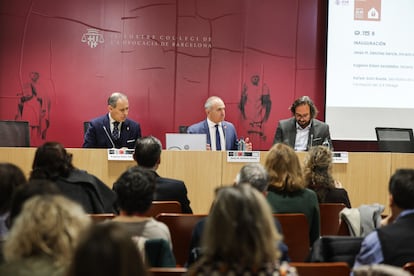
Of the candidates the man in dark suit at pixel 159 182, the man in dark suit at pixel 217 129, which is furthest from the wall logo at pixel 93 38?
the man in dark suit at pixel 159 182

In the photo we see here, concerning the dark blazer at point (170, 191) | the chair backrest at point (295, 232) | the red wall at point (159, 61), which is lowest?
the chair backrest at point (295, 232)

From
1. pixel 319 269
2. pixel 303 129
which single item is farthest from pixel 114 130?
pixel 319 269

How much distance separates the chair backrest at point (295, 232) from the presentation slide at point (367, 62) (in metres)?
3.95

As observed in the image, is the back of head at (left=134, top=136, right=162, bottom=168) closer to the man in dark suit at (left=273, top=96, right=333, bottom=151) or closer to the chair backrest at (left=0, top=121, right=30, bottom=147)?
the chair backrest at (left=0, top=121, right=30, bottom=147)

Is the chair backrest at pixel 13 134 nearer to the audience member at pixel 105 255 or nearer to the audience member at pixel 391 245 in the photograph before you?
the audience member at pixel 391 245

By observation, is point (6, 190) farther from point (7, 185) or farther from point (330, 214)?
point (330, 214)

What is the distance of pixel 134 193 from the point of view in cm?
253

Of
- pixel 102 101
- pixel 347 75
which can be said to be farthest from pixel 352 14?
pixel 102 101

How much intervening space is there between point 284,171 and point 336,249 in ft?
3.16

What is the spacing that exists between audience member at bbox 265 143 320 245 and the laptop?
180cm

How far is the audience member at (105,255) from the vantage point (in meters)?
1.23

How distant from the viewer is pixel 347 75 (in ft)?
22.3

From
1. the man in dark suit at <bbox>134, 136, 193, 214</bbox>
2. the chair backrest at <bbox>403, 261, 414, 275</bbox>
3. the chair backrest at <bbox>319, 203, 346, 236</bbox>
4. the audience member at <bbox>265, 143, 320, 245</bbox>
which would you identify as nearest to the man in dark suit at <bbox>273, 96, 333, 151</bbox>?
the chair backrest at <bbox>319, 203, 346, 236</bbox>

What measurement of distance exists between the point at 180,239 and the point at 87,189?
0.67m
